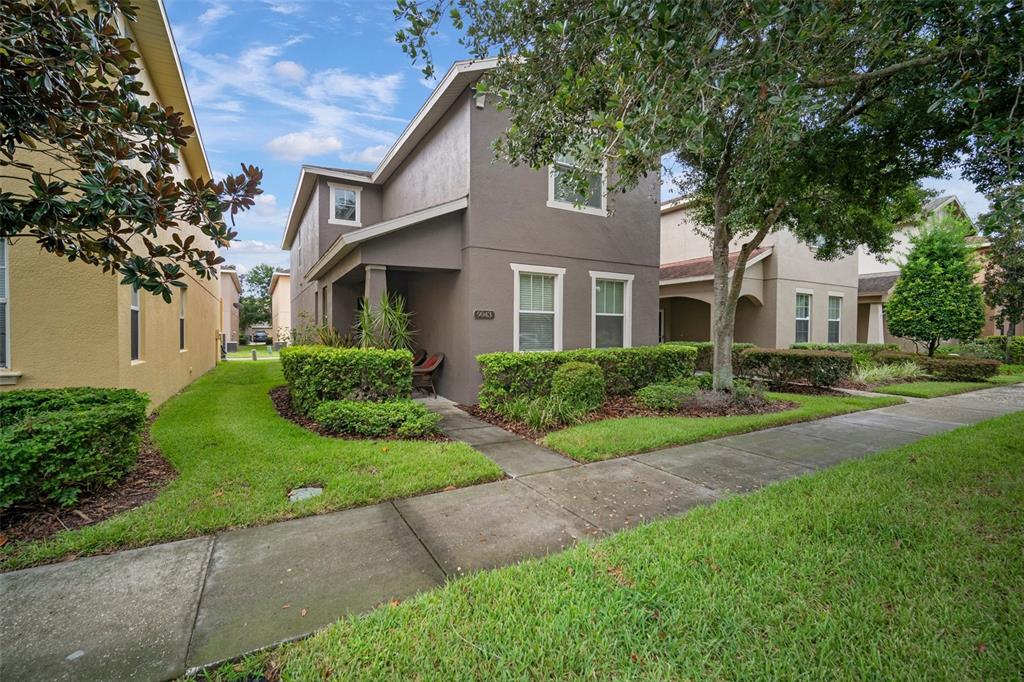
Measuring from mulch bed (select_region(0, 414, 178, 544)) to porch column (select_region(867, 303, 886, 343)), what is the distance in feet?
85.2

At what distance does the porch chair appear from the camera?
10109mm

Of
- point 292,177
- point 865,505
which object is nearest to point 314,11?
point 865,505

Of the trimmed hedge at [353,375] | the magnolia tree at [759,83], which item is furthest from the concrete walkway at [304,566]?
the magnolia tree at [759,83]

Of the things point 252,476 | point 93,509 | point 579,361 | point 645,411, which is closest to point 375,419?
point 252,476

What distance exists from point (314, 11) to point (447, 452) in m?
6.18

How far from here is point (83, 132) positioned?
3.38m

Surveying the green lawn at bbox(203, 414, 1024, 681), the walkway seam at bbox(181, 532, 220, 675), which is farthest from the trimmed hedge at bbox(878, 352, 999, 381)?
the walkway seam at bbox(181, 532, 220, 675)

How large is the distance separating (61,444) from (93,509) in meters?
0.64

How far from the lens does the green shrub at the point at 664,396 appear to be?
347 inches

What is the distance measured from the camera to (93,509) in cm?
407

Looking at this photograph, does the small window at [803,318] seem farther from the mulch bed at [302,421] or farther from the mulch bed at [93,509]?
the mulch bed at [93,509]

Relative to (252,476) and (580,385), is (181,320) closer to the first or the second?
(252,476)

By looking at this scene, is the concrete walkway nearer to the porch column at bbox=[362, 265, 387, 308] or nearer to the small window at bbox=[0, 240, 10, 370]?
the small window at bbox=[0, 240, 10, 370]

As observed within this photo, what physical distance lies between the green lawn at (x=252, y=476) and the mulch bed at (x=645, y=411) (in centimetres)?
216
